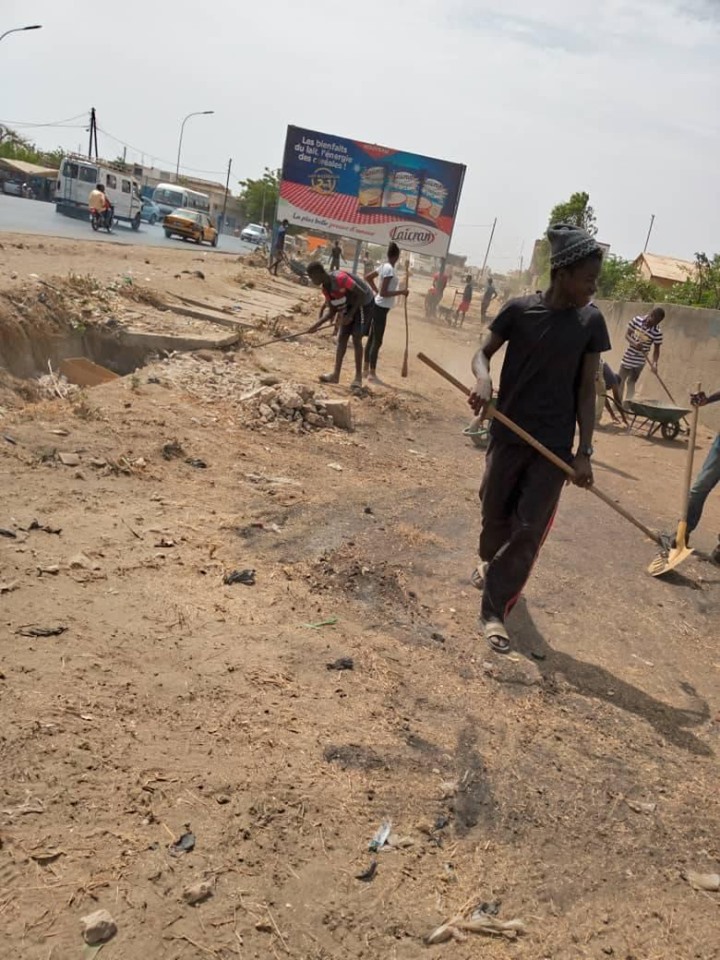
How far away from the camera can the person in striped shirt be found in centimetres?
984

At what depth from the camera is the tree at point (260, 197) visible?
63625 millimetres

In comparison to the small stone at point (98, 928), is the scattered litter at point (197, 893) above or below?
above

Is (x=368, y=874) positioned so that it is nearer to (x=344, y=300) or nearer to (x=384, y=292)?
(x=344, y=300)

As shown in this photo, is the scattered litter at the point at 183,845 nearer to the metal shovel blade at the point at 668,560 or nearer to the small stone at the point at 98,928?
the small stone at the point at 98,928

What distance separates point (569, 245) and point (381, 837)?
2270 mm

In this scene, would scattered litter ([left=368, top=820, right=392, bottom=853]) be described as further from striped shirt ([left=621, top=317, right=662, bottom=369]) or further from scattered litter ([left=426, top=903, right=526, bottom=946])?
striped shirt ([left=621, top=317, right=662, bottom=369])

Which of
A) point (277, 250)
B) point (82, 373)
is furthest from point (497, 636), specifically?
point (277, 250)

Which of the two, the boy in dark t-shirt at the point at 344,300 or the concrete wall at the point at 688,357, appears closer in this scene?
the boy in dark t-shirt at the point at 344,300

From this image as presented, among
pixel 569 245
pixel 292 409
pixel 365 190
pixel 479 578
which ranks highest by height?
pixel 365 190

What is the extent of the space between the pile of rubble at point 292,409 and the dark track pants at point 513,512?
317 centimetres

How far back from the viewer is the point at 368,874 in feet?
6.58

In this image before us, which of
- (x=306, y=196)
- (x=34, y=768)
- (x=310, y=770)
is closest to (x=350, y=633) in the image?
(x=310, y=770)

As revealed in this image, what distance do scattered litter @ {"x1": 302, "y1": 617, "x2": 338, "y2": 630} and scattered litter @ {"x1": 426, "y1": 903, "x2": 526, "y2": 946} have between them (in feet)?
4.63

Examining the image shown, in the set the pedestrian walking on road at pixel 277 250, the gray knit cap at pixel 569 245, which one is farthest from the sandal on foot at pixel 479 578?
the pedestrian walking on road at pixel 277 250
